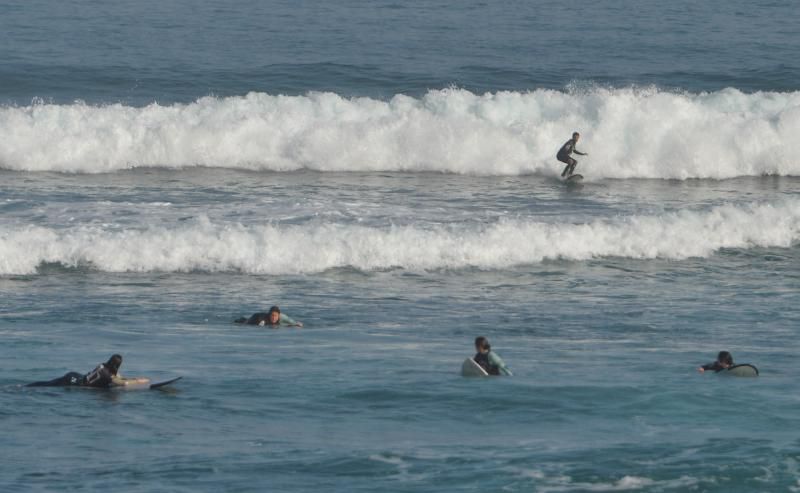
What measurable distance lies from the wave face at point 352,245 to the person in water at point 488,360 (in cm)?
818

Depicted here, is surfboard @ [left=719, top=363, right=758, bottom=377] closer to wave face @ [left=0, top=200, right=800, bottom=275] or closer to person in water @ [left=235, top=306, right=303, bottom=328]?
person in water @ [left=235, top=306, right=303, bottom=328]

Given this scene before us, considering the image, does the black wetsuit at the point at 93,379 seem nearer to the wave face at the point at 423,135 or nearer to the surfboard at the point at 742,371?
the surfboard at the point at 742,371

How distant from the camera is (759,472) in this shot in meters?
17.7

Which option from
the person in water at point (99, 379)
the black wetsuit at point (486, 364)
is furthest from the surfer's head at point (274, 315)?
the black wetsuit at point (486, 364)

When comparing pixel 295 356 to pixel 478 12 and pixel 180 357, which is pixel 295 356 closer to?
pixel 180 357

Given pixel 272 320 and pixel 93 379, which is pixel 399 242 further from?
pixel 93 379

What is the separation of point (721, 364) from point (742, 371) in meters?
0.34

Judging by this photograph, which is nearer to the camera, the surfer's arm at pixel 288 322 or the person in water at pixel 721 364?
the person in water at pixel 721 364

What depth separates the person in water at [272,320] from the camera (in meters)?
24.7

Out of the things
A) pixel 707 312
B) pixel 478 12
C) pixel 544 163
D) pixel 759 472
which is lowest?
pixel 759 472

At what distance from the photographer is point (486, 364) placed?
2161 cm

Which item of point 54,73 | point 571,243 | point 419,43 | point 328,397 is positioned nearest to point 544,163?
point 571,243

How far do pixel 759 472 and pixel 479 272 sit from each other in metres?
12.5

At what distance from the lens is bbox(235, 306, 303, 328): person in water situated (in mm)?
24737
